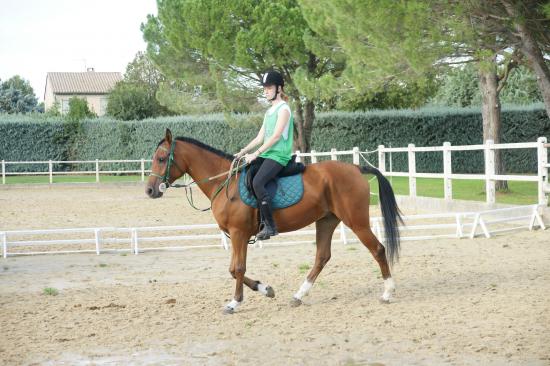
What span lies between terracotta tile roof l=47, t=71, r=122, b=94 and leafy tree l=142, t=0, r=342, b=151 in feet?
204

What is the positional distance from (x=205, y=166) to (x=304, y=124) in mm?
25691

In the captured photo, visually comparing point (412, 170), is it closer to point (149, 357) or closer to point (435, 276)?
point (435, 276)

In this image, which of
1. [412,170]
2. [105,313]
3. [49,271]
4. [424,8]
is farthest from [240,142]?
[105,313]

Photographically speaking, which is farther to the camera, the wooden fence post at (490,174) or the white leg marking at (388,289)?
the wooden fence post at (490,174)

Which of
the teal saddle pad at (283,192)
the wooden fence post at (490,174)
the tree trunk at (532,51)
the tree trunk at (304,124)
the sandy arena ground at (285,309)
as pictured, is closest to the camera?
the sandy arena ground at (285,309)

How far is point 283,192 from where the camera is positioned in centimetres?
810

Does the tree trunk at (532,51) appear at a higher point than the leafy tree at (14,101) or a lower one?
lower

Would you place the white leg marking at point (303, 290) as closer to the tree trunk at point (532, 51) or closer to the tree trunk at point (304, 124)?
the tree trunk at point (532, 51)

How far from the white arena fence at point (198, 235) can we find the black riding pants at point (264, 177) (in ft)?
15.4

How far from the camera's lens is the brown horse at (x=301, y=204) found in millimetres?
8016

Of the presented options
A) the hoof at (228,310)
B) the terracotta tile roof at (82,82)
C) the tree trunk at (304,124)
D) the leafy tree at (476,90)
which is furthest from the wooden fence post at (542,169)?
the terracotta tile roof at (82,82)

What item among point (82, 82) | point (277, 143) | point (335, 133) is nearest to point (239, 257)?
point (277, 143)

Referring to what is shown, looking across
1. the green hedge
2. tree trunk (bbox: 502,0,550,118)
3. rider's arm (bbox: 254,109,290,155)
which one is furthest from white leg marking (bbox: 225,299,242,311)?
the green hedge

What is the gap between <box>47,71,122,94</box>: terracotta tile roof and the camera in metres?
96.2
